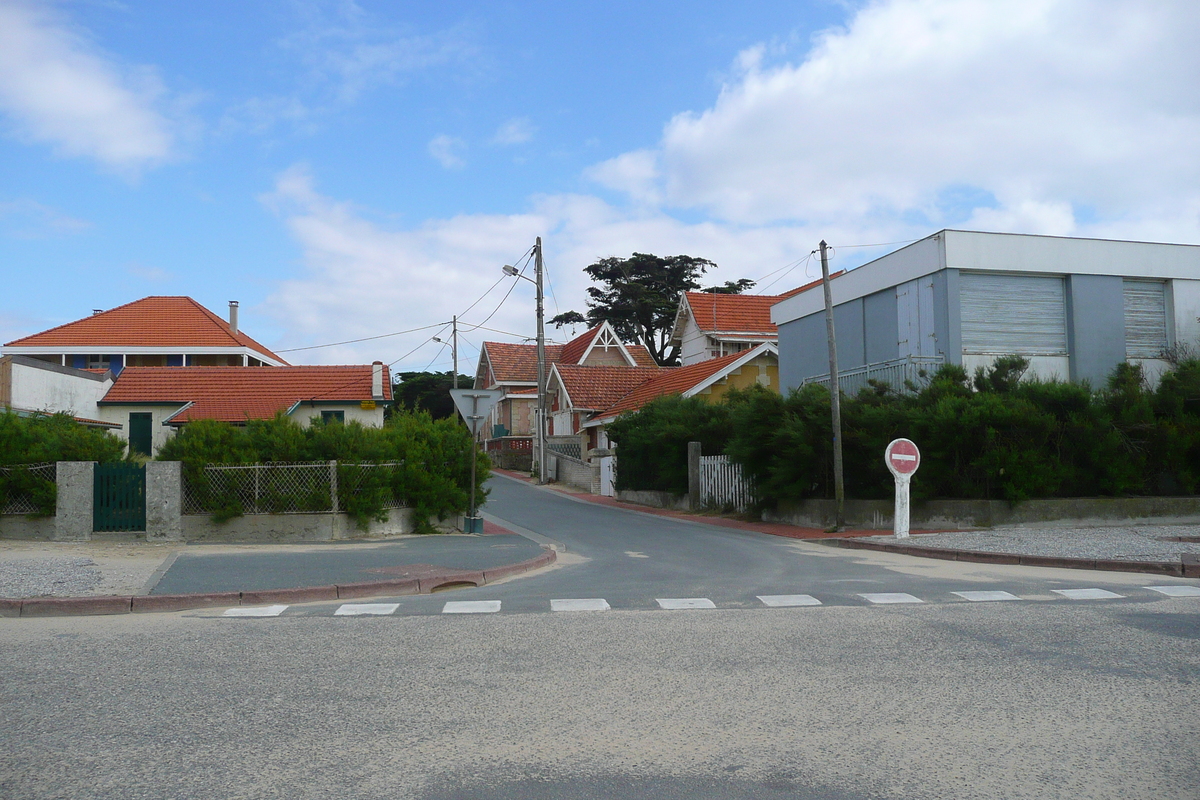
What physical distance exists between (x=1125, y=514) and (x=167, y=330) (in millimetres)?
46275

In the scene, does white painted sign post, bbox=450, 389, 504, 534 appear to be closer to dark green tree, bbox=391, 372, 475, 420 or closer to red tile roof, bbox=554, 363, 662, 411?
red tile roof, bbox=554, 363, 662, 411

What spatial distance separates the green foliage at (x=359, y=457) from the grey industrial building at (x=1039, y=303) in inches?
418

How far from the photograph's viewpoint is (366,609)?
32.9 feet

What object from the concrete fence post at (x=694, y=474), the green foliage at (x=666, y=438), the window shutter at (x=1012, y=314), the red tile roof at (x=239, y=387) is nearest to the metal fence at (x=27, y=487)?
the red tile roof at (x=239, y=387)

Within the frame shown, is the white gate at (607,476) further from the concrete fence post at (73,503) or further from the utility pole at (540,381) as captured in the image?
the concrete fence post at (73,503)

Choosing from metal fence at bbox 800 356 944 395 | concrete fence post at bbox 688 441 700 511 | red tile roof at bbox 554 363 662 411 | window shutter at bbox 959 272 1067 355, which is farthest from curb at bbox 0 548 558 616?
red tile roof at bbox 554 363 662 411

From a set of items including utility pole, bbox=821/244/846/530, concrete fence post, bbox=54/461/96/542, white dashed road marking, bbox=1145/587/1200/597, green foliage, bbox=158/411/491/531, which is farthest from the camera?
utility pole, bbox=821/244/846/530

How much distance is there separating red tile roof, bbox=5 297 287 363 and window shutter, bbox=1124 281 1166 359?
41476mm

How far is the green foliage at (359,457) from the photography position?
1691 centimetres

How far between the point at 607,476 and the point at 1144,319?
1888cm

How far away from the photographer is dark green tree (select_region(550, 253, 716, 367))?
6291cm

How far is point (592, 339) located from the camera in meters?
55.4

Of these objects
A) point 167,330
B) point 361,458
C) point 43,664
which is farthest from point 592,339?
point 43,664

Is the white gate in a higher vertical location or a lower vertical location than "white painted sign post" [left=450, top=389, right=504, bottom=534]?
lower
